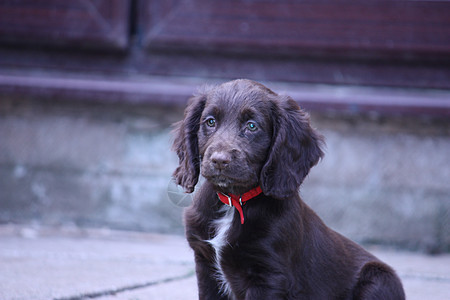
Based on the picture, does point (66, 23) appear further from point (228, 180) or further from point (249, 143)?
point (228, 180)

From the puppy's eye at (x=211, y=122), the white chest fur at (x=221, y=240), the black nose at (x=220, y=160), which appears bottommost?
the white chest fur at (x=221, y=240)

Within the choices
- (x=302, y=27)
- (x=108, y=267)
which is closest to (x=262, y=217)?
(x=108, y=267)

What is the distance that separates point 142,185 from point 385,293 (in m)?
2.71

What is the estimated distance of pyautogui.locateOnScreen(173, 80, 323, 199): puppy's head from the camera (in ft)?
6.24

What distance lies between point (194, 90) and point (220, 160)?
2.45 m

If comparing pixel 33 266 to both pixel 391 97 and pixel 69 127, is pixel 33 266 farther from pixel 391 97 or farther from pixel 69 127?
pixel 391 97

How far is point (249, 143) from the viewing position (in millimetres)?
2012

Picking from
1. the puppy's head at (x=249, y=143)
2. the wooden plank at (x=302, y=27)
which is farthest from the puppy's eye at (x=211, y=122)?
the wooden plank at (x=302, y=27)

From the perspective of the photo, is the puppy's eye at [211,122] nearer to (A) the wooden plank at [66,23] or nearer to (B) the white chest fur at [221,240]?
(B) the white chest fur at [221,240]

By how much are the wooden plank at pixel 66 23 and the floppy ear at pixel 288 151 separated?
2.74 meters

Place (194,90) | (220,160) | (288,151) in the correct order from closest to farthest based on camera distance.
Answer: (220,160)
(288,151)
(194,90)

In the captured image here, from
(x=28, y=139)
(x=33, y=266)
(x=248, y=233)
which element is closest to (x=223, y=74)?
(x=28, y=139)

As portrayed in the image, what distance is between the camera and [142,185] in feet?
14.3

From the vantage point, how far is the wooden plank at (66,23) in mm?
4441
